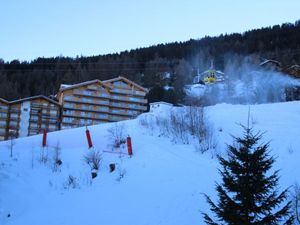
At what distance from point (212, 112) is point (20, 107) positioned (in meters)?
61.8

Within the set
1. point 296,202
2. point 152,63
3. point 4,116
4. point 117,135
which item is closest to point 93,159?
point 117,135

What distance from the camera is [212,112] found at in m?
23.2

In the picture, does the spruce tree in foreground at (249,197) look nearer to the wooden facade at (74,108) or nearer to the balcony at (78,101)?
the wooden facade at (74,108)

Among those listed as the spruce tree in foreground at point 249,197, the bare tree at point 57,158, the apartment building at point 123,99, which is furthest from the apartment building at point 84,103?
the spruce tree in foreground at point 249,197

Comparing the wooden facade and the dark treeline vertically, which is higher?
the dark treeline

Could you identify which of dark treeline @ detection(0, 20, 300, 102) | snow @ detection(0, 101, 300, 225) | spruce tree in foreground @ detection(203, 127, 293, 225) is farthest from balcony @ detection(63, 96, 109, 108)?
spruce tree in foreground @ detection(203, 127, 293, 225)

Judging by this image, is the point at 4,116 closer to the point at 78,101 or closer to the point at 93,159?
the point at 78,101

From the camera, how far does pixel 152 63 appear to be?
12050cm

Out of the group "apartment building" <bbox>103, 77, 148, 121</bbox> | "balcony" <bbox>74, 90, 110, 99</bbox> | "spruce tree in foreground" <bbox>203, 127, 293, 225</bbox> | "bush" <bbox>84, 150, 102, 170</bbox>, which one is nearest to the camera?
"spruce tree in foreground" <bbox>203, 127, 293, 225</bbox>

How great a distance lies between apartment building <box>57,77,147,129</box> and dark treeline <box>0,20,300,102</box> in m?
5.42

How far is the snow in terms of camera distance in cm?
1201

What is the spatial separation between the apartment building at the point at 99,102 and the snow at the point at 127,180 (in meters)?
61.2

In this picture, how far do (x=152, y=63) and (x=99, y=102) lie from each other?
130 ft

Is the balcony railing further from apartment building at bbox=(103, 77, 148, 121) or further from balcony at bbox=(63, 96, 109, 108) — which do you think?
apartment building at bbox=(103, 77, 148, 121)
